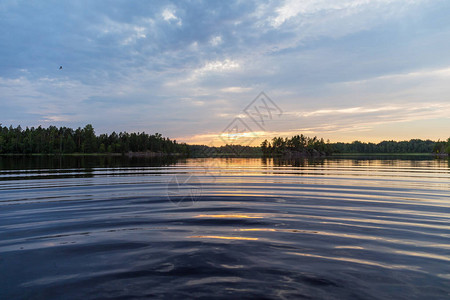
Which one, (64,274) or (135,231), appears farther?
(135,231)

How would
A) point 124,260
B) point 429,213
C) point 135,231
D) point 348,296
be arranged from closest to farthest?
point 348,296 → point 124,260 → point 135,231 → point 429,213

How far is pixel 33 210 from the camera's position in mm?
12914

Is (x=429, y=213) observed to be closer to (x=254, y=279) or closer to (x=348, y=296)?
(x=348, y=296)

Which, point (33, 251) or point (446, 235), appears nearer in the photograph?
point (33, 251)

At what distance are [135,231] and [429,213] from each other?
13450 millimetres

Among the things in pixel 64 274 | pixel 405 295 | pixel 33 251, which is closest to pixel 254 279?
pixel 405 295

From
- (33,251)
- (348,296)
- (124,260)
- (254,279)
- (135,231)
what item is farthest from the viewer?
(135,231)

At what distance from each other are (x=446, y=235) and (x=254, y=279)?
7.84m

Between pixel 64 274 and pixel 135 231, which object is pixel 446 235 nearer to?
pixel 135 231

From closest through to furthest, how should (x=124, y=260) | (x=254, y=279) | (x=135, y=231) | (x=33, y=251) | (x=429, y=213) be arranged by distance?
(x=254, y=279) < (x=124, y=260) < (x=33, y=251) < (x=135, y=231) < (x=429, y=213)

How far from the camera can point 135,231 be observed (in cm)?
946

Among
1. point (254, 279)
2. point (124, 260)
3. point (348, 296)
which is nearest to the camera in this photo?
point (348, 296)

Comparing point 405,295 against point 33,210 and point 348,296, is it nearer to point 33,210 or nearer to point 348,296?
point 348,296

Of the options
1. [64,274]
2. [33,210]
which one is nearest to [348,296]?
[64,274]
